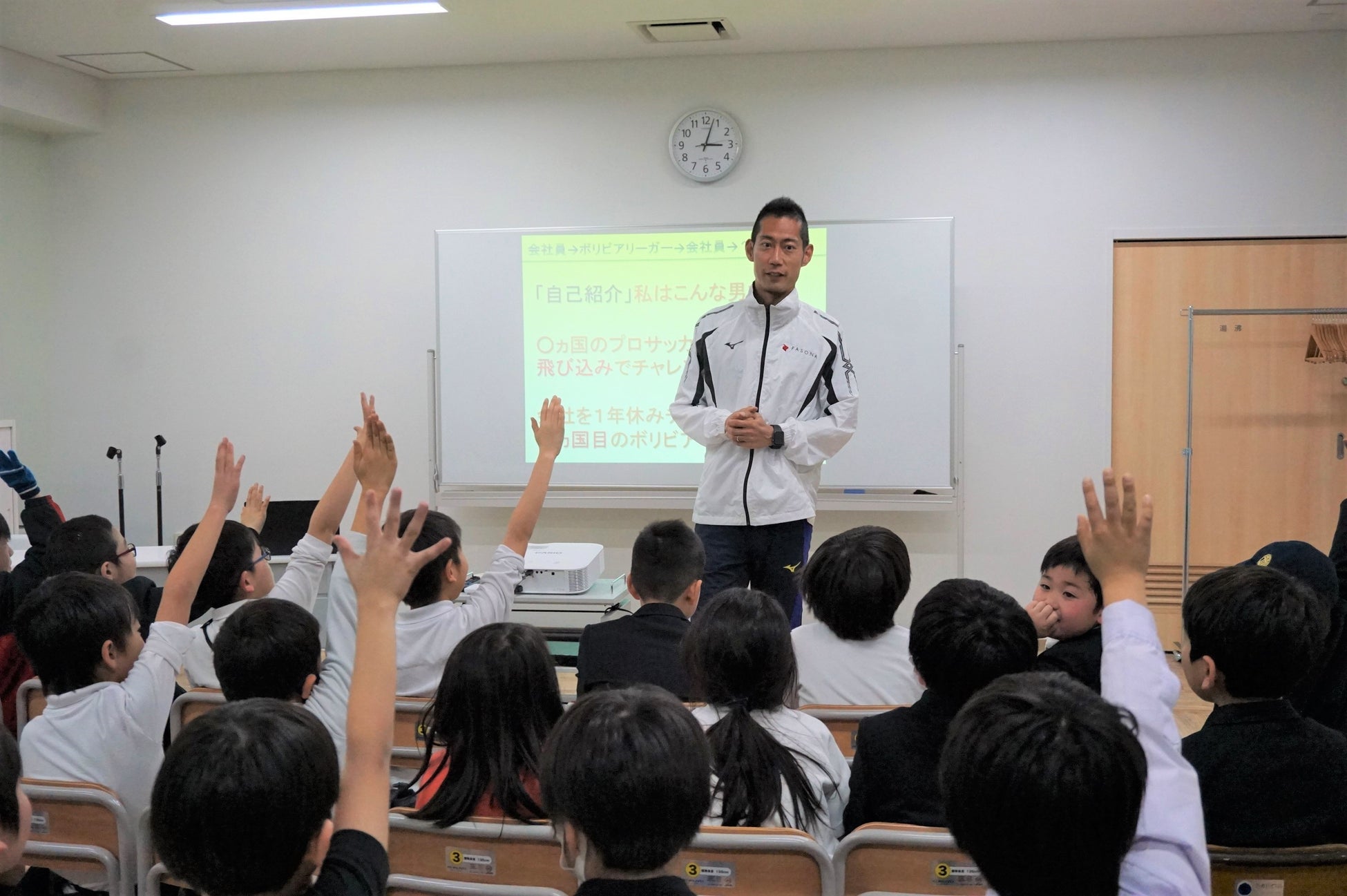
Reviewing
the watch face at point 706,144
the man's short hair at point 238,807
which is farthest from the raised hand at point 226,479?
the watch face at point 706,144

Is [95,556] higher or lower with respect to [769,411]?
lower

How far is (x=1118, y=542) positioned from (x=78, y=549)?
2.52 meters

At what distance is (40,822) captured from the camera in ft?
5.84

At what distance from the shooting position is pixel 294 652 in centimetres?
197

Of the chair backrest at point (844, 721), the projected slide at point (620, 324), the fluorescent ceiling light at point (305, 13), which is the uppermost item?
the fluorescent ceiling light at point (305, 13)

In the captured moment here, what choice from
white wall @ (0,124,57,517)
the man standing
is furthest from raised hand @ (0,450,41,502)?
white wall @ (0,124,57,517)

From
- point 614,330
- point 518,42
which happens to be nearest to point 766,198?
point 614,330

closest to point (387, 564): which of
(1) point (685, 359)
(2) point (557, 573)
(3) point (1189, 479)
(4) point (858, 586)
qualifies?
(4) point (858, 586)

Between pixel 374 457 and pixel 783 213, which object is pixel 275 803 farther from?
pixel 783 213

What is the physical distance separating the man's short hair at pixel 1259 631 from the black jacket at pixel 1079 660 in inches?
17.8

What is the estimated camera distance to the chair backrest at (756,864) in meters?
1.43

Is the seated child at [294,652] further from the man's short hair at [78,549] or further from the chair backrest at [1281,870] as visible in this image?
the chair backrest at [1281,870]

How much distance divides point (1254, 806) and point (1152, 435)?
3.99 metres

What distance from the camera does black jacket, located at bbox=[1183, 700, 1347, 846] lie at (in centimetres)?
147
